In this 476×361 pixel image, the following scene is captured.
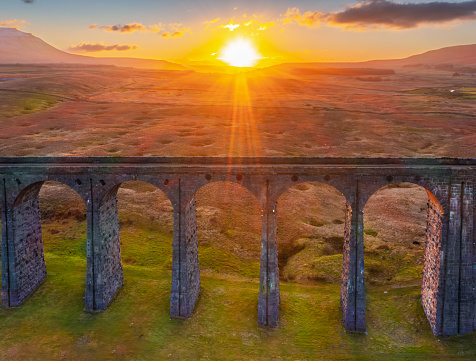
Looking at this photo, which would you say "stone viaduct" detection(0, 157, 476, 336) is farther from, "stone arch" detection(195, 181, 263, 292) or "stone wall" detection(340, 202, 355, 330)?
"stone arch" detection(195, 181, 263, 292)

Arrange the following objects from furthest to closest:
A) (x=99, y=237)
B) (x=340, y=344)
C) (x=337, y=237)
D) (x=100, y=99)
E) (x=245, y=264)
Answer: (x=100, y=99)
(x=337, y=237)
(x=245, y=264)
(x=99, y=237)
(x=340, y=344)

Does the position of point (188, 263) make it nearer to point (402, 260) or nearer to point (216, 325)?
point (216, 325)

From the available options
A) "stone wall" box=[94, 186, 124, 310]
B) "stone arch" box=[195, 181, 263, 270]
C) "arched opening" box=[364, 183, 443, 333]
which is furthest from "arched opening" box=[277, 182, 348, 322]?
"stone wall" box=[94, 186, 124, 310]

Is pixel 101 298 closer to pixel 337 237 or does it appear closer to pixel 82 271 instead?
pixel 82 271

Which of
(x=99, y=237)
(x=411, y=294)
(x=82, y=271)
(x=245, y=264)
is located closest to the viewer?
(x=99, y=237)

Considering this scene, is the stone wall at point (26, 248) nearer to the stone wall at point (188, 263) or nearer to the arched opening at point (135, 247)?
the arched opening at point (135, 247)

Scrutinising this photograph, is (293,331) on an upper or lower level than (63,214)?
lower

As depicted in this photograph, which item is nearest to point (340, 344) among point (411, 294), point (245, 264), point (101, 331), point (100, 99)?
point (411, 294)
